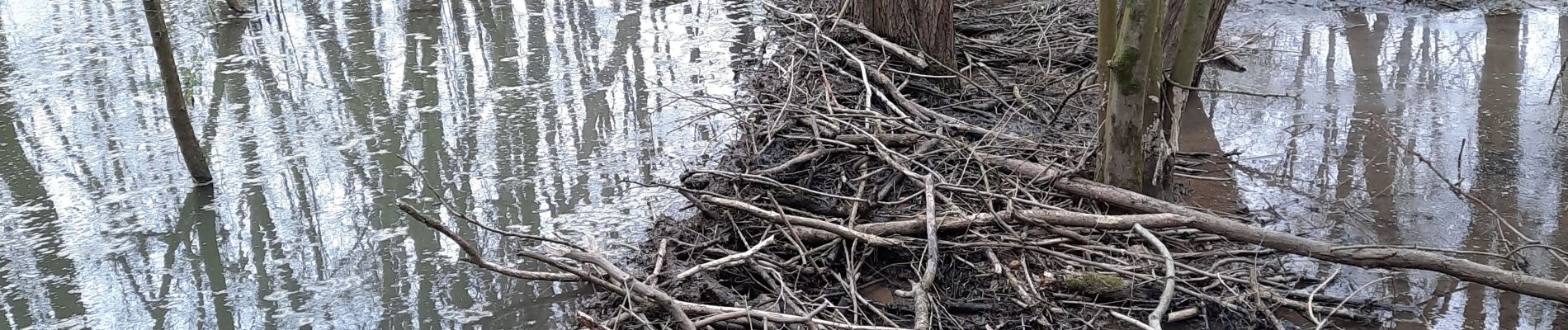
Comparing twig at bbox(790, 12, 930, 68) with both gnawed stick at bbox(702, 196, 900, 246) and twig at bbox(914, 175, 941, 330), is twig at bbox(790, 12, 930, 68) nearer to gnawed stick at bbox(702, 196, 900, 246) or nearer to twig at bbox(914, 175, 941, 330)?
twig at bbox(914, 175, 941, 330)

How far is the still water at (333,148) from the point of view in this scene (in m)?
4.54

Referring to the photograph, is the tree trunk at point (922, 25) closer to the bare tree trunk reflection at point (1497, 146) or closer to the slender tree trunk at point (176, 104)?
the bare tree trunk reflection at point (1497, 146)

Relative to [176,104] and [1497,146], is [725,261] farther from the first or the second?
[1497,146]

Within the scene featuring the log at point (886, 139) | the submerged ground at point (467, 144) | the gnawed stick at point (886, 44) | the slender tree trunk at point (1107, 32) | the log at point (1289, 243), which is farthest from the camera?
the gnawed stick at point (886, 44)

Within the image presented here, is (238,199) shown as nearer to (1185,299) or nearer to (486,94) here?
(486,94)

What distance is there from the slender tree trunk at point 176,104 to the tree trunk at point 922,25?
389 centimetres

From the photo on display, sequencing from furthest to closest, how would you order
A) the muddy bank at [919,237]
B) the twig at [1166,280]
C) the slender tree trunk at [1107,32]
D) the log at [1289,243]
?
the slender tree trunk at [1107,32] → the muddy bank at [919,237] → the log at [1289,243] → the twig at [1166,280]

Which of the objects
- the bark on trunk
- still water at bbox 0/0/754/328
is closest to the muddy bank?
still water at bbox 0/0/754/328

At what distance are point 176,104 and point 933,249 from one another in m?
3.62

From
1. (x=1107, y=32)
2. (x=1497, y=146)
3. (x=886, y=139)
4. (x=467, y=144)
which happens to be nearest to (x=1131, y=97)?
(x=1107, y=32)

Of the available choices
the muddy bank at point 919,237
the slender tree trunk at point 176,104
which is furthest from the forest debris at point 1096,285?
the slender tree trunk at point 176,104

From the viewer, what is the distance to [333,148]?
5.98 meters

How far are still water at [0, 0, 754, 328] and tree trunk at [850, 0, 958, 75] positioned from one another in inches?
43.1

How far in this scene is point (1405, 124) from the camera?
6074 millimetres
